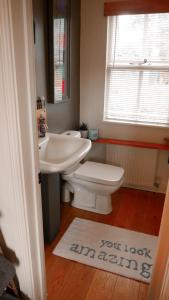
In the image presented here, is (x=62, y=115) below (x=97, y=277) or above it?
above

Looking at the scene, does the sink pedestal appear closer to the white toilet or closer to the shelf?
the white toilet

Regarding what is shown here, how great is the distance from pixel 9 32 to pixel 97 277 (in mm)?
1578

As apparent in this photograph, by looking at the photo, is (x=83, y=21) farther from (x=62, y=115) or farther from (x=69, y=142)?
(x=69, y=142)

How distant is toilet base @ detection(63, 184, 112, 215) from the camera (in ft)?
7.30

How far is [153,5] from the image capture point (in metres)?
2.10

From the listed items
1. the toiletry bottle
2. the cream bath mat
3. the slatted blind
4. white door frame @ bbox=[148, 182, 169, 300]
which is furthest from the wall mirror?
white door frame @ bbox=[148, 182, 169, 300]

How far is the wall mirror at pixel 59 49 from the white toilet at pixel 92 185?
2.41ft

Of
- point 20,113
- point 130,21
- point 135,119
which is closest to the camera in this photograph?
point 20,113

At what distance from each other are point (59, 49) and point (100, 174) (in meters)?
1.20

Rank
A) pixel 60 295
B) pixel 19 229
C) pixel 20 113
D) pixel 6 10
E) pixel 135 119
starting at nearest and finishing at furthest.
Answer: pixel 6 10 < pixel 20 113 < pixel 19 229 < pixel 60 295 < pixel 135 119

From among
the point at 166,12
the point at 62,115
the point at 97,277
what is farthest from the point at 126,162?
the point at 166,12

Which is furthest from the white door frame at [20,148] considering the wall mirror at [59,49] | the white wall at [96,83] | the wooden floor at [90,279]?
the white wall at [96,83]

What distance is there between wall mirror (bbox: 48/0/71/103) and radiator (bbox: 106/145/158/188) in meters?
0.91

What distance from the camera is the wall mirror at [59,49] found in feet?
6.01
